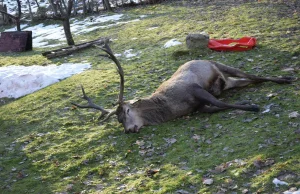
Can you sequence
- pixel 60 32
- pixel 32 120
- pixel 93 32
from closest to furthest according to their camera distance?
pixel 32 120 < pixel 93 32 < pixel 60 32

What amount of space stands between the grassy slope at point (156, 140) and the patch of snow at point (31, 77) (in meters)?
0.68

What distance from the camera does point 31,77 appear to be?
1327 centimetres

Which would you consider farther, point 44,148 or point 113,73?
point 113,73

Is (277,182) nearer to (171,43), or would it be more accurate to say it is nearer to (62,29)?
(171,43)

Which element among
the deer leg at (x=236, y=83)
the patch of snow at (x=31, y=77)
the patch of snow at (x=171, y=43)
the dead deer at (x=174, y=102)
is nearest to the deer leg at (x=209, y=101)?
the dead deer at (x=174, y=102)

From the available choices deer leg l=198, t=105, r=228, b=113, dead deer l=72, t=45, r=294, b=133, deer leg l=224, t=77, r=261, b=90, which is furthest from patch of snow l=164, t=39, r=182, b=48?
deer leg l=198, t=105, r=228, b=113

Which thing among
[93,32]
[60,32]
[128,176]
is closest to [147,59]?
[128,176]

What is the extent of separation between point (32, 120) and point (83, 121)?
58.5 inches

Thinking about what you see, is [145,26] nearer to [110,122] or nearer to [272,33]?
[272,33]

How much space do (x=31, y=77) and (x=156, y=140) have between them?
23.5 ft

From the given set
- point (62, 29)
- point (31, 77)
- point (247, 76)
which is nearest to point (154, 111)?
point (247, 76)

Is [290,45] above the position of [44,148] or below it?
above

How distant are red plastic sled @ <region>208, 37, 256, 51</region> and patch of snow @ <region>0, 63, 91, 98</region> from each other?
453 cm

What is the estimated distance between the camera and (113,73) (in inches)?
500
